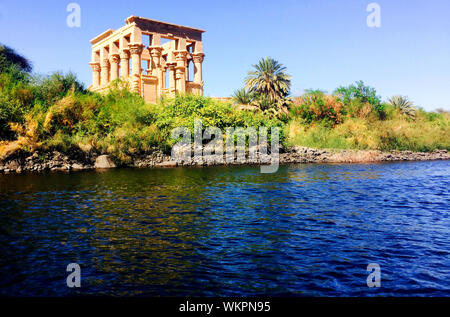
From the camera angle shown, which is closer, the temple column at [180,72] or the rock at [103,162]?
the rock at [103,162]

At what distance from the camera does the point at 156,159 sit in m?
33.8

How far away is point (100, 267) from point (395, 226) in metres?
8.58

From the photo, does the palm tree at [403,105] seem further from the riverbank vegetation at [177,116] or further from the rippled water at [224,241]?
the rippled water at [224,241]

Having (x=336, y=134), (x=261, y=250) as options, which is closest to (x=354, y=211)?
(x=261, y=250)

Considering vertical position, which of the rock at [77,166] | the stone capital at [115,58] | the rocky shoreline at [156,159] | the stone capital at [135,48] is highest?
the stone capital at [115,58]

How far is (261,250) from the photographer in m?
9.05

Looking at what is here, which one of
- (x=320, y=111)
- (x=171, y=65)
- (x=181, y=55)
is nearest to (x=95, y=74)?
(x=171, y=65)

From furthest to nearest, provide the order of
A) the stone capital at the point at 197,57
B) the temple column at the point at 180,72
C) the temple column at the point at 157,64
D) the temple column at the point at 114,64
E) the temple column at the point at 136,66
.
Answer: the temple column at the point at 114,64
the stone capital at the point at 197,57
the temple column at the point at 180,72
the temple column at the point at 157,64
the temple column at the point at 136,66

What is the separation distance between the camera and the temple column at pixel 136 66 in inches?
1575

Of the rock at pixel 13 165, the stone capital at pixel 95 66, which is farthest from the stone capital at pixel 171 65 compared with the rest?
the rock at pixel 13 165

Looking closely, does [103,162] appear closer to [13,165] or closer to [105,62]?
[13,165]

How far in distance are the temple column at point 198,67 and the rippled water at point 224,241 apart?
2922cm
